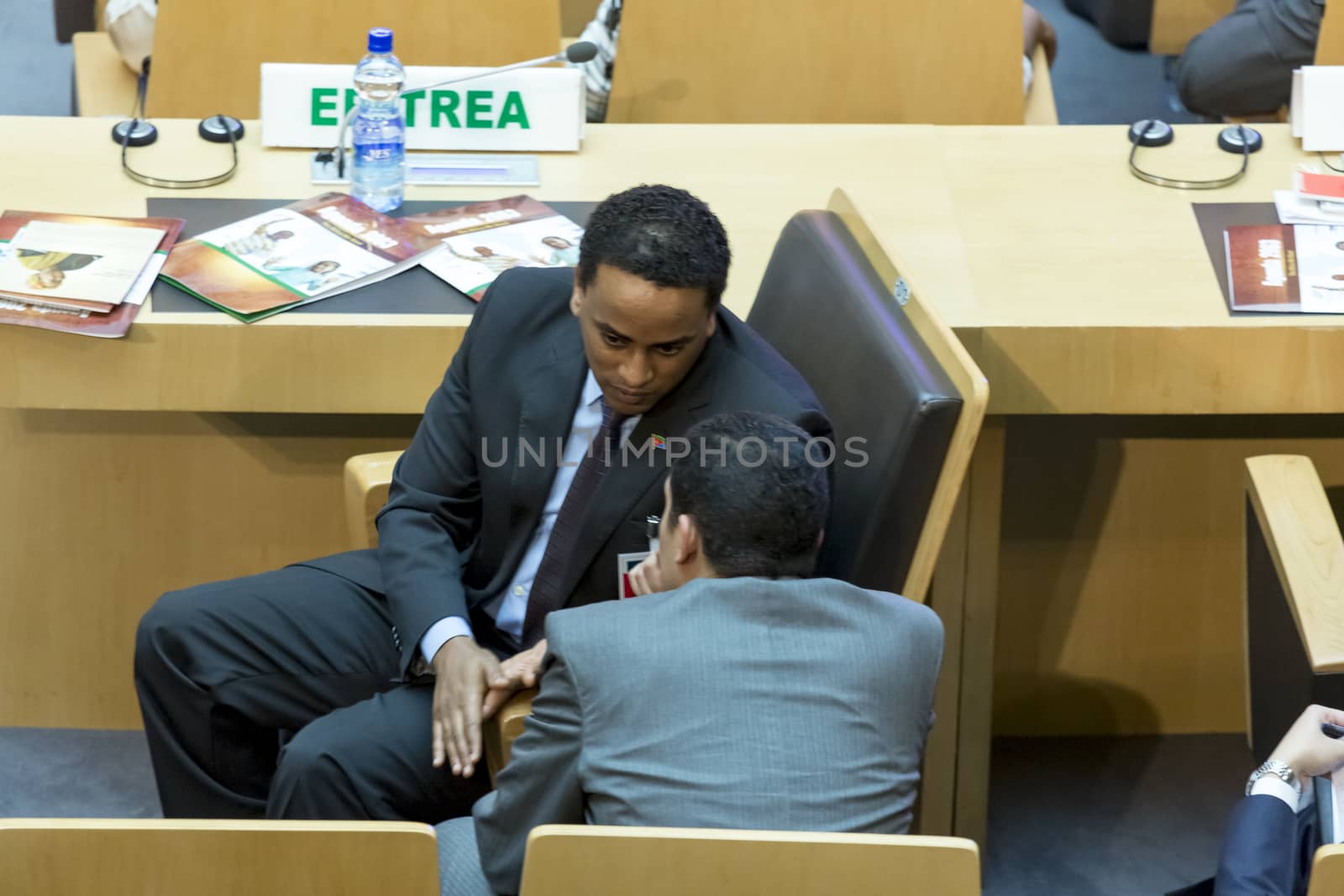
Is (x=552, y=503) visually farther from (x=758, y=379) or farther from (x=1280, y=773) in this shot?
(x=1280, y=773)

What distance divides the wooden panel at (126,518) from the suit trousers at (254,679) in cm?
45

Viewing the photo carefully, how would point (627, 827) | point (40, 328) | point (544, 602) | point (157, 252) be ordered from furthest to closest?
point (157, 252) < point (40, 328) < point (544, 602) < point (627, 827)

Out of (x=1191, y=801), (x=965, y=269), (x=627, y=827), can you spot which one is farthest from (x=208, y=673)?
(x=1191, y=801)

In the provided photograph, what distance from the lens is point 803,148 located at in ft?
9.15

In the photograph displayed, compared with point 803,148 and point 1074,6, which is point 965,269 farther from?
point 1074,6

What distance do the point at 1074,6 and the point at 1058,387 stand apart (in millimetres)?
3523

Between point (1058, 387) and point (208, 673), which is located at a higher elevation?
point (1058, 387)

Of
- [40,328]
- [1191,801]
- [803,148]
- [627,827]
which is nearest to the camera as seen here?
[627,827]

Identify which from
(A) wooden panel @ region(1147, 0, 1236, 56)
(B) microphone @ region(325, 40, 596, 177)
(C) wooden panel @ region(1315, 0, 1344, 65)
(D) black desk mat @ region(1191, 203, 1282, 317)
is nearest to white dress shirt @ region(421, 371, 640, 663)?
(B) microphone @ region(325, 40, 596, 177)

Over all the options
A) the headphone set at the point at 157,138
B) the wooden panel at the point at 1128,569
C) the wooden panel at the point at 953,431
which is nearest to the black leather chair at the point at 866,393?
the wooden panel at the point at 953,431

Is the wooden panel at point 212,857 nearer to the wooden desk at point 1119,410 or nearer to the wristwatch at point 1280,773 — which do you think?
the wristwatch at point 1280,773

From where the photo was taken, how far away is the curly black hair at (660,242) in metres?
1.81

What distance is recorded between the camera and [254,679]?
6.79 ft

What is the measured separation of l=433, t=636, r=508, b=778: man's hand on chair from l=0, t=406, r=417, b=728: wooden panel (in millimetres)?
717
